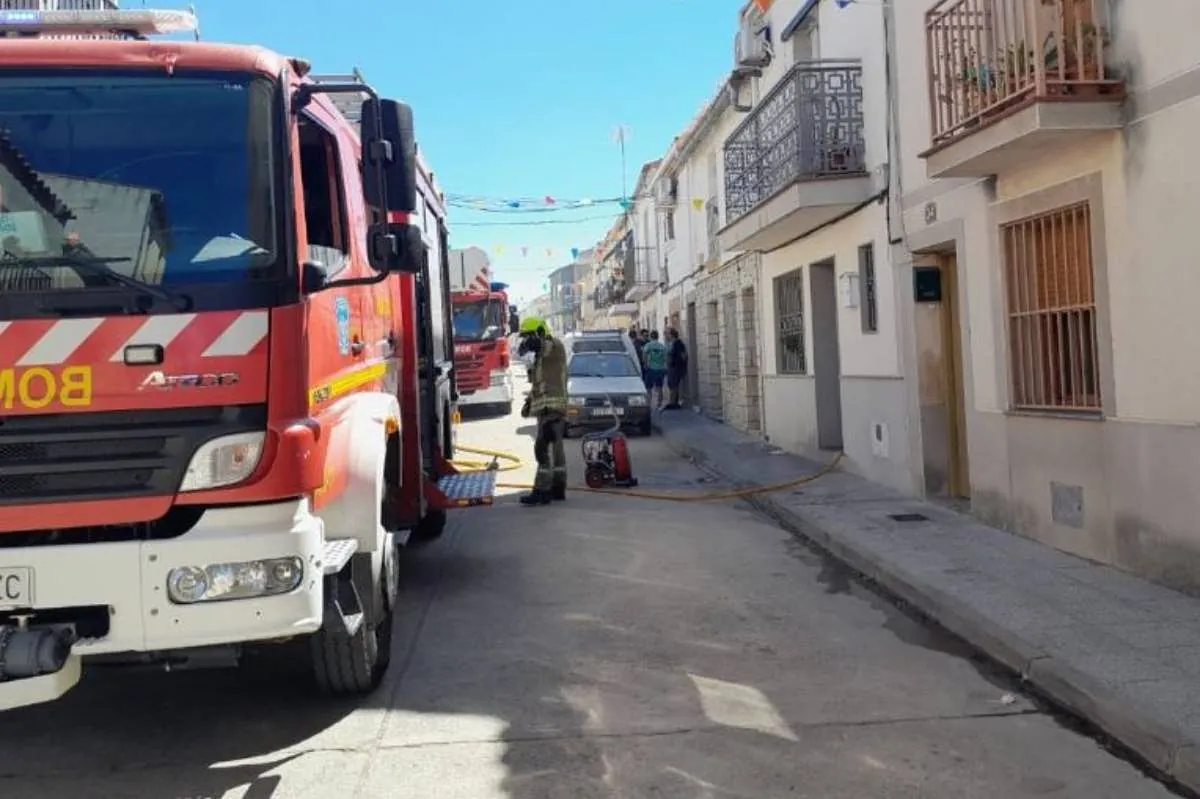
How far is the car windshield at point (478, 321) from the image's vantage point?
2183cm

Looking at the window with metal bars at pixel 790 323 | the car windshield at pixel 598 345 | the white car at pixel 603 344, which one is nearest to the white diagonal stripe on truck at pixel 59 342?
the window with metal bars at pixel 790 323

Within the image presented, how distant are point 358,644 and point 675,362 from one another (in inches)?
729

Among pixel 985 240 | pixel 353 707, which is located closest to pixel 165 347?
pixel 353 707

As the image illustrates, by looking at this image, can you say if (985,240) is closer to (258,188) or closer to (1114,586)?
(1114,586)

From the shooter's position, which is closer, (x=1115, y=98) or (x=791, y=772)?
(x=791, y=772)

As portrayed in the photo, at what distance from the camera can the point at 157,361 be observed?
12.1ft

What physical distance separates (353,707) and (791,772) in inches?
83.3

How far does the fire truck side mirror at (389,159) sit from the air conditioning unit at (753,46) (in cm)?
1127

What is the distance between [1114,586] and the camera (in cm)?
647

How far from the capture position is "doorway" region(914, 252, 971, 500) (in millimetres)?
9773

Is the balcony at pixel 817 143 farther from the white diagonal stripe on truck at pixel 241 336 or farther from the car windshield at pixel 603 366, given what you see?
the white diagonal stripe on truck at pixel 241 336

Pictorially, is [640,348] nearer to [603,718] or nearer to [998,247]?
[998,247]

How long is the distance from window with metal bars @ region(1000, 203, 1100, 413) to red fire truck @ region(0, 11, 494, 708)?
5.33 meters

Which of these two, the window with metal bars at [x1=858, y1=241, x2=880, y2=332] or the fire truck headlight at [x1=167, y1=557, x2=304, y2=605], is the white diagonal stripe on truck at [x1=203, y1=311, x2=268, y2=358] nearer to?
the fire truck headlight at [x1=167, y1=557, x2=304, y2=605]
